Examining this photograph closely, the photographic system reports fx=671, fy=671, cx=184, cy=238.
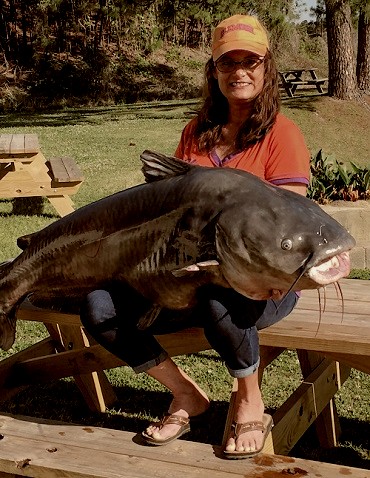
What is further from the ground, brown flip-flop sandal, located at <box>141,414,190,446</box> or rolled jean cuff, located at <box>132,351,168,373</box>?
rolled jean cuff, located at <box>132,351,168,373</box>

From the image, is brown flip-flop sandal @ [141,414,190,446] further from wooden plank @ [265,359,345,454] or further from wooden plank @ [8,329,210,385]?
wooden plank @ [265,359,345,454]

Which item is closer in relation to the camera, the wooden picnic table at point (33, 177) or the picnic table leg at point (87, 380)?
the picnic table leg at point (87, 380)

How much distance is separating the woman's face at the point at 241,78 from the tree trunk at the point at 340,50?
12.9 m

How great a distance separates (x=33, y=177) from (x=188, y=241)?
5843mm

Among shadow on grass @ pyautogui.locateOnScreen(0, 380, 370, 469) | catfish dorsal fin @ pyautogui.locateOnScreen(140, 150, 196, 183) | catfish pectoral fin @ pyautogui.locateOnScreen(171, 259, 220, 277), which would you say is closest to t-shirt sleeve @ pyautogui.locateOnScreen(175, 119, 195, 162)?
catfish dorsal fin @ pyautogui.locateOnScreen(140, 150, 196, 183)

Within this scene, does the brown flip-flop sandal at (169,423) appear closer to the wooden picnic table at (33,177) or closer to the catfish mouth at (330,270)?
the catfish mouth at (330,270)

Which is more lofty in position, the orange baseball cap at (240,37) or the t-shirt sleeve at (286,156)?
the orange baseball cap at (240,37)

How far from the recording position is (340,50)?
614 inches

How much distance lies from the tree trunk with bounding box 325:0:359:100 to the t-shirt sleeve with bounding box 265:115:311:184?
13000 millimetres

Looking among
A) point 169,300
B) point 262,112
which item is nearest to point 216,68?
point 262,112

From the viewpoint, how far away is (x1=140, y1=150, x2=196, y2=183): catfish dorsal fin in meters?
2.45

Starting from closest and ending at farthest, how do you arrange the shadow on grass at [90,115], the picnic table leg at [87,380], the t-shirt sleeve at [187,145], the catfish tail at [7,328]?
the catfish tail at [7,328], the t-shirt sleeve at [187,145], the picnic table leg at [87,380], the shadow on grass at [90,115]

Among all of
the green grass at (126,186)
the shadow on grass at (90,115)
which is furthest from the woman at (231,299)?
the shadow on grass at (90,115)

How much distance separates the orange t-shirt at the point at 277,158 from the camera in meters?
2.77
